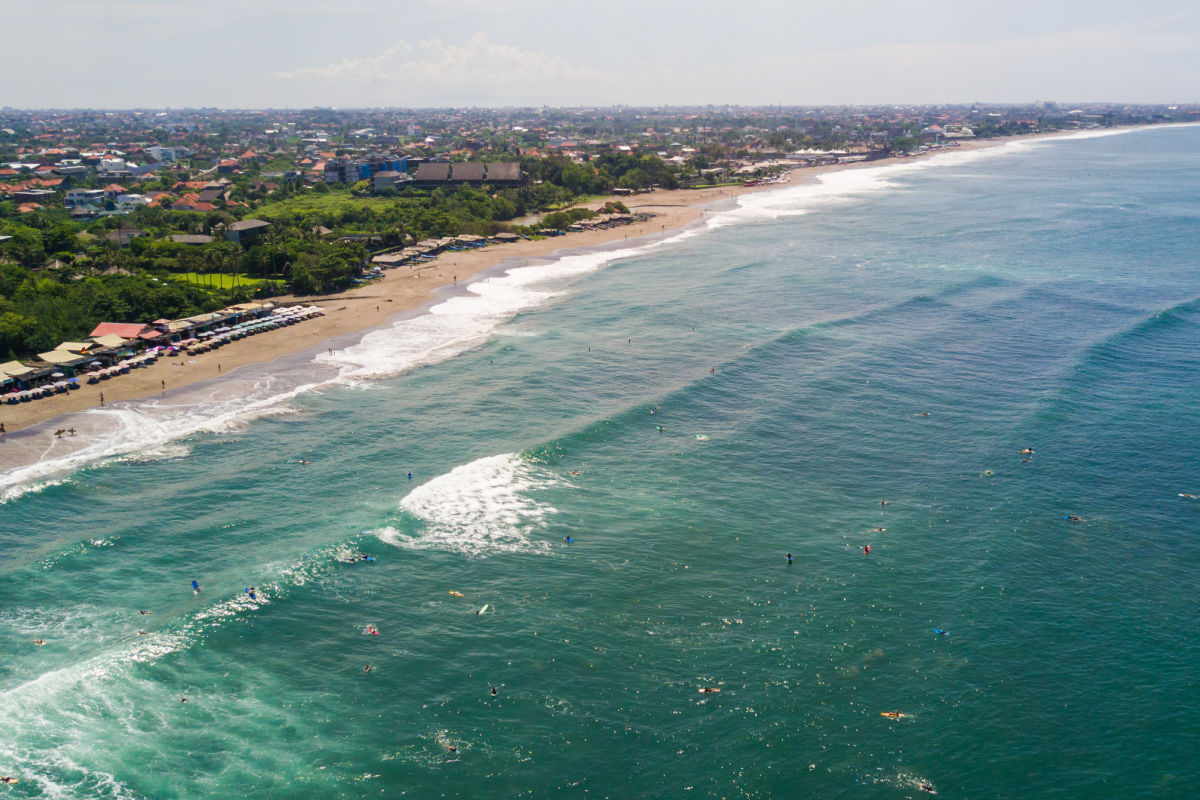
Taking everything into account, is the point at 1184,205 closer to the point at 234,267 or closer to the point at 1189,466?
the point at 1189,466

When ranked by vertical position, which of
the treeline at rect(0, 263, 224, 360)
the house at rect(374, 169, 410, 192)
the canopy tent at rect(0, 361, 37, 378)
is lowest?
the canopy tent at rect(0, 361, 37, 378)

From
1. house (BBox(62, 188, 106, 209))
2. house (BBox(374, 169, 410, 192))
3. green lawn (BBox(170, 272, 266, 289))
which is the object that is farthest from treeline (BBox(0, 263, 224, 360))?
house (BBox(374, 169, 410, 192))

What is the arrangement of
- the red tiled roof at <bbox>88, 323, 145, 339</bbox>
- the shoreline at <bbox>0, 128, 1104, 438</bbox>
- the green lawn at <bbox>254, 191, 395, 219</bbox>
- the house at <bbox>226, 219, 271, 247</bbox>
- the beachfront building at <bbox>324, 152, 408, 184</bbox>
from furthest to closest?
the beachfront building at <bbox>324, 152, 408, 184</bbox>
the green lawn at <bbox>254, 191, 395, 219</bbox>
the house at <bbox>226, 219, 271, 247</bbox>
the red tiled roof at <bbox>88, 323, 145, 339</bbox>
the shoreline at <bbox>0, 128, 1104, 438</bbox>

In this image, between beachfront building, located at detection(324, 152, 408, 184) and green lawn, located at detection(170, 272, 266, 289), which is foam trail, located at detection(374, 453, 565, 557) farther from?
beachfront building, located at detection(324, 152, 408, 184)

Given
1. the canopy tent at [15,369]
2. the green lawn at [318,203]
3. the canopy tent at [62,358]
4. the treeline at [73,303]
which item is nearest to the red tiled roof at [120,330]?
the treeline at [73,303]

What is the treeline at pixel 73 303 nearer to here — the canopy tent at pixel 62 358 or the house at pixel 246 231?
the canopy tent at pixel 62 358

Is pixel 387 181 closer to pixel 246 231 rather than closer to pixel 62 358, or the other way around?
pixel 246 231
